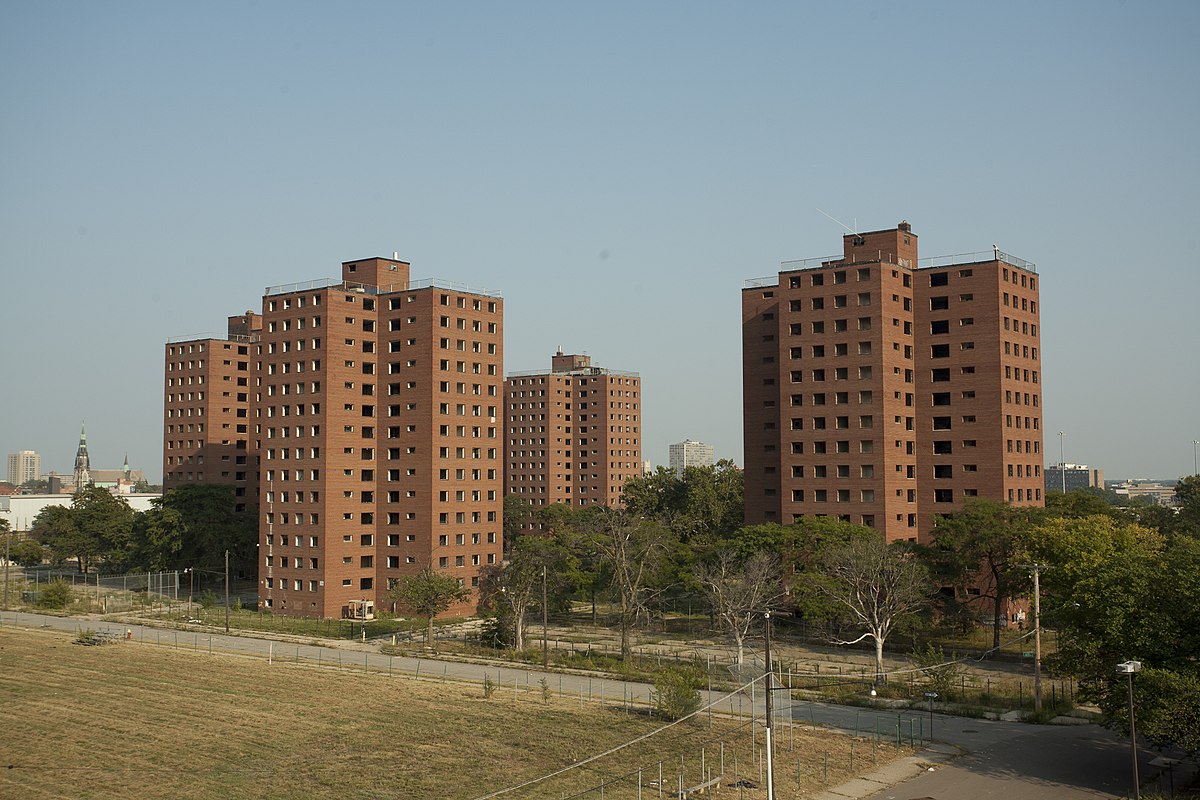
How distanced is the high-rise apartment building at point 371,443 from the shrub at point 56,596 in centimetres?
2246

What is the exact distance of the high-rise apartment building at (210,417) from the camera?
150 m

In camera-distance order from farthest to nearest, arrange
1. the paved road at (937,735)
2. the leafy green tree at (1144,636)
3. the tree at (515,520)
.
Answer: the tree at (515,520) < the paved road at (937,735) < the leafy green tree at (1144,636)

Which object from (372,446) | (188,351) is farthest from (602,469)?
(372,446)

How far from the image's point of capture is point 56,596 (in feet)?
349

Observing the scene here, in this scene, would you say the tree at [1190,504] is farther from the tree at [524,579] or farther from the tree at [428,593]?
the tree at [428,593]

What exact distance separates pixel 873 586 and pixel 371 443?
5704cm

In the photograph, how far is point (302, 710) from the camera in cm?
5388

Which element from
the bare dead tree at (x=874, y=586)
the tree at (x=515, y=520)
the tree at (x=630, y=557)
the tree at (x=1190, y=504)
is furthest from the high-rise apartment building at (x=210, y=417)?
the tree at (x=1190, y=504)

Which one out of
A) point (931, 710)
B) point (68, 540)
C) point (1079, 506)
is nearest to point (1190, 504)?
point (1079, 506)

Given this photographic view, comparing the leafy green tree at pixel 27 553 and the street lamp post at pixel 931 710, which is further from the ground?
the leafy green tree at pixel 27 553

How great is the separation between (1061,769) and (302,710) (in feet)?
123

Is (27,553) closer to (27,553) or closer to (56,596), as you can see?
(27,553)

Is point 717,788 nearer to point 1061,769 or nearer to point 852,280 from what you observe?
point 1061,769

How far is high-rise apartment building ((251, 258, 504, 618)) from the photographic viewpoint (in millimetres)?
100750
